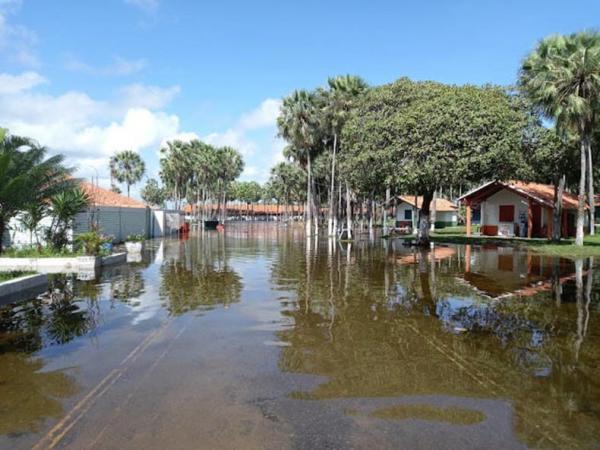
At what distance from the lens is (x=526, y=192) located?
35.0m

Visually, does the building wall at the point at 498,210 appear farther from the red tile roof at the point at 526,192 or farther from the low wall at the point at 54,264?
the low wall at the point at 54,264

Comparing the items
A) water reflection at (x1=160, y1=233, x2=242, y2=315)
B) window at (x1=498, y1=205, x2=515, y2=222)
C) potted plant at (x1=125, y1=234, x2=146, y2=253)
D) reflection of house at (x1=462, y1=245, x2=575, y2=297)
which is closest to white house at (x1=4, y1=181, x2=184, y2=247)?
potted plant at (x1=125, y1=234, x2=146, y2=253)

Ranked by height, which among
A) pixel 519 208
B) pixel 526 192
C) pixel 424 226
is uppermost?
pixel 526 192

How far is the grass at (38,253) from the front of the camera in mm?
18000

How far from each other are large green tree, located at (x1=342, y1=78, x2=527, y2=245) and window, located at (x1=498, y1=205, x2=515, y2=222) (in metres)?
11.9

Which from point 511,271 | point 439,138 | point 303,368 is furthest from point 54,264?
point 439,138

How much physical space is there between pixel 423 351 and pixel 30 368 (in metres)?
5.35

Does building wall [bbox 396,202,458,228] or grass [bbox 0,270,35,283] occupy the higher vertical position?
building wall [bbox 396,202,458,228]

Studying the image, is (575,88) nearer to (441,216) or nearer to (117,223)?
(117,223)

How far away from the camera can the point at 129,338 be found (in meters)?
8.05

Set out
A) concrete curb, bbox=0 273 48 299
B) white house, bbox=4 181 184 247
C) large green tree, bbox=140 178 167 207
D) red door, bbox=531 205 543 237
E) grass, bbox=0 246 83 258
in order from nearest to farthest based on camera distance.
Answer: concrete curb, bbox=0 273 48 299 → grass, bbox=0 246 83 258 → white house, bbox=4 181 184 247 → red door, bbox=531 205 543 237 → large green tree, bbox=140 178 167 207

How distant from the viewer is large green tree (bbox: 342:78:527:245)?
79.5 ft

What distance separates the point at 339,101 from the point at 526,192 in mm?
15548

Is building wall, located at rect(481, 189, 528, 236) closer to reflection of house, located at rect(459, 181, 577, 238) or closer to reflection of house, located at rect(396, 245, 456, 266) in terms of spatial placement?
reflection of house, located at rect(459, 181, 577, 238)
